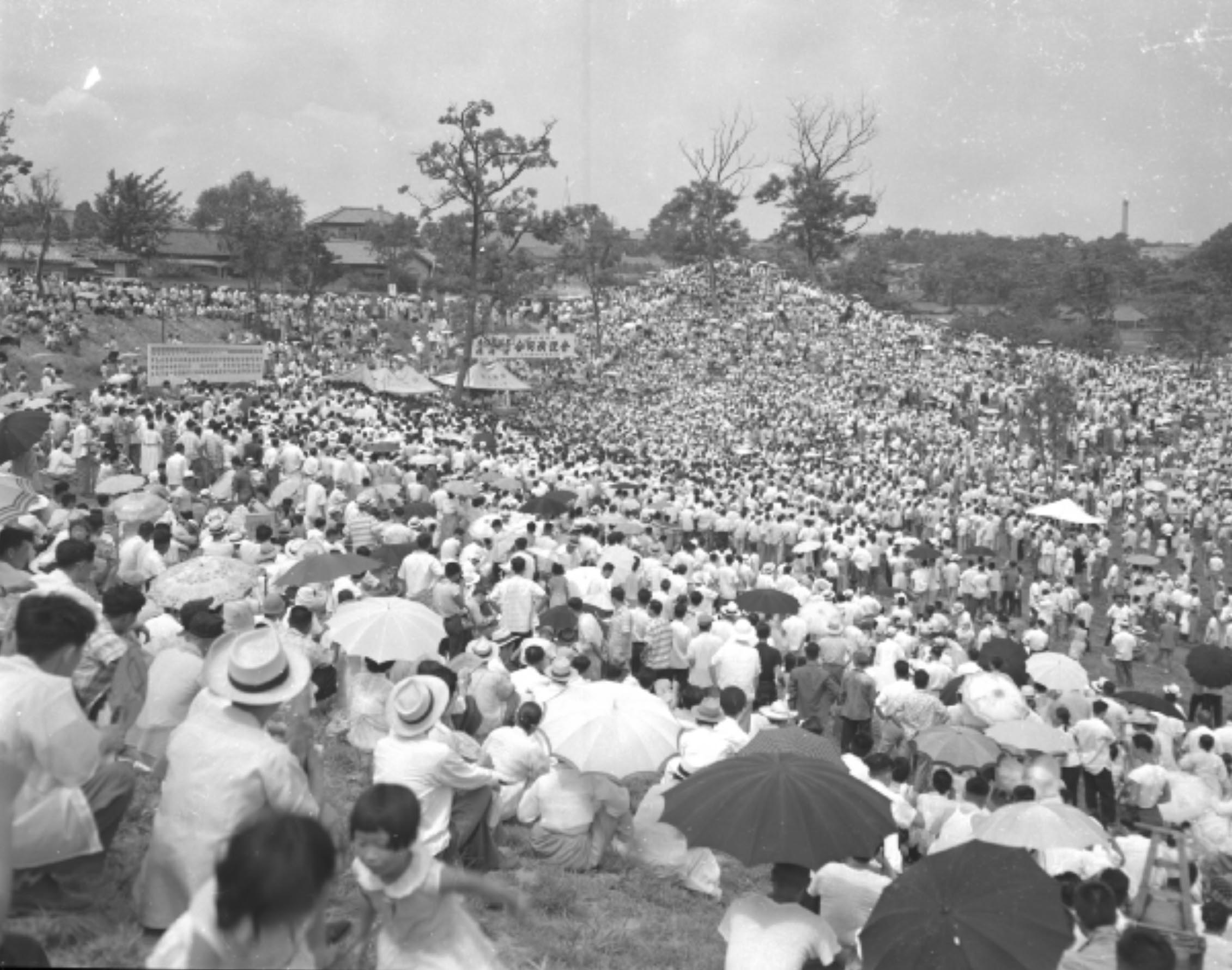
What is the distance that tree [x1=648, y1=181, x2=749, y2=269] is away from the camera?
49.2 metres

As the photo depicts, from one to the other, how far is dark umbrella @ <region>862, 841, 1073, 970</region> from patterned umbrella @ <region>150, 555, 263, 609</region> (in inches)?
174

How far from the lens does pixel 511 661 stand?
28.8 feet

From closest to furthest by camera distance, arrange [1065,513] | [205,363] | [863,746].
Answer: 1. [863,746]
2. [1065,513]
3. [205,363]

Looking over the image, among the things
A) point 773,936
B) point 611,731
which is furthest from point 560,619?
point 773,936

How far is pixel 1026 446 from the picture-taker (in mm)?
32438

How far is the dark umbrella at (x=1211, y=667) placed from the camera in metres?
12.0

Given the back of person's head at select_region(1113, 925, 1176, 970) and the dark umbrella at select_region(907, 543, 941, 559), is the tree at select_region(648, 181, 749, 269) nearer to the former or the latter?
the dark umbrella at select_region(907, 543, 941, 559)

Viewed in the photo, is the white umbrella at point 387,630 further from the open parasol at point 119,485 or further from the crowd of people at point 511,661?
the open parasol at point 119,485

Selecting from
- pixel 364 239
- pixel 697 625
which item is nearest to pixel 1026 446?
pixel 697 625

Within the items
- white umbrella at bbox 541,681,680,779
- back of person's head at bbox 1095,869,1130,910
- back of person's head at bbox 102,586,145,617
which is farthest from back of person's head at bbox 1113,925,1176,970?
back of person's head at bbox 102,586,145,617

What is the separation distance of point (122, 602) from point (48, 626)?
127 cm

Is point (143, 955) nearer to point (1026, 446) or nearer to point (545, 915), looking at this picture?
point (545, 915)

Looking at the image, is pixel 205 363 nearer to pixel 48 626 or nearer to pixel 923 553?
pixel 923 553

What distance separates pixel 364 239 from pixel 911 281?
112 ft
